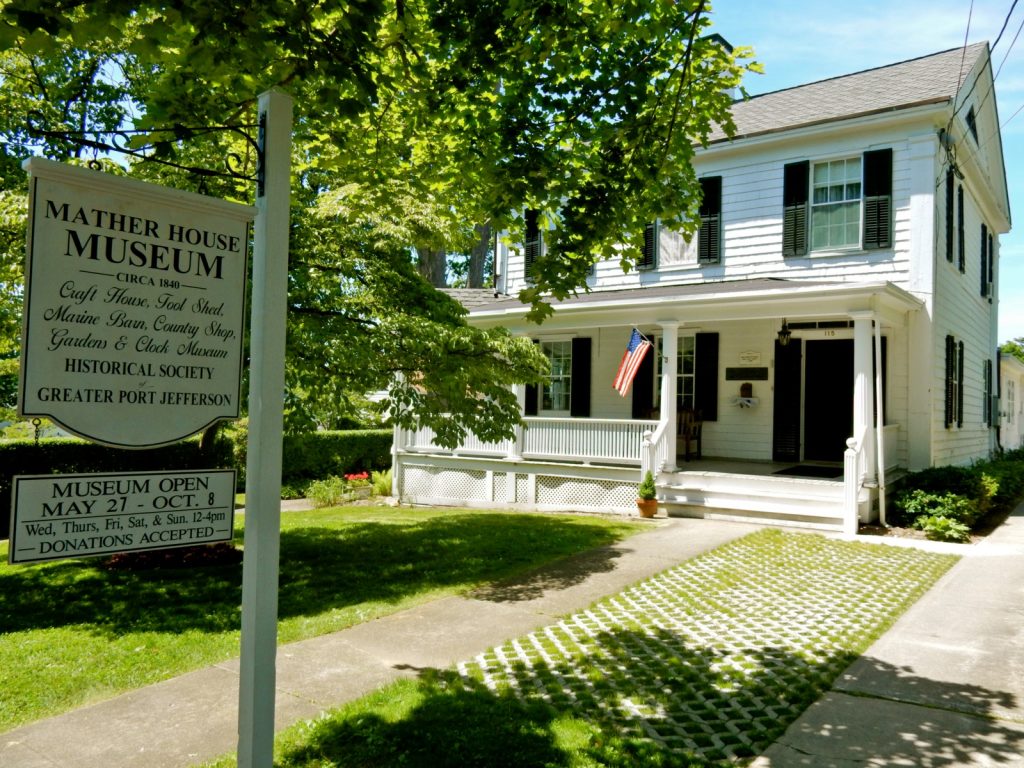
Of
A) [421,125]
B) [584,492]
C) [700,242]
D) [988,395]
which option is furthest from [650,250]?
[988,395]

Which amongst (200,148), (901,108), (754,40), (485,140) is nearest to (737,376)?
(901,108)

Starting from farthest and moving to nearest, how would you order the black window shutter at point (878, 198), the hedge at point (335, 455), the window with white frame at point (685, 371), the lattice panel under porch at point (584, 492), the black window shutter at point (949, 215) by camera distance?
the hedge at point (335, 455)
the window with white frame at point (685, 371)
the black window shutter at point (949, 215)
the lattice panel under porch at point (584, 492)
the black window shutter at point (878, 198)

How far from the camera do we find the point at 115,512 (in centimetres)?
260

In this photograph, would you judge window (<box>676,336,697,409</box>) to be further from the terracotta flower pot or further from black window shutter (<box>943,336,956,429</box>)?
black window shutter (<box>943,336,956,429</box>)

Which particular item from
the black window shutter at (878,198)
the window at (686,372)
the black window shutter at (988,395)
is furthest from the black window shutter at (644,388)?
the black window shutter at (988,395)

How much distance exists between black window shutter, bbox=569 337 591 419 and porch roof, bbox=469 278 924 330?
125 cm

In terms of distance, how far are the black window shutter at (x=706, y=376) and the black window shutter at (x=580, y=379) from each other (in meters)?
2.28

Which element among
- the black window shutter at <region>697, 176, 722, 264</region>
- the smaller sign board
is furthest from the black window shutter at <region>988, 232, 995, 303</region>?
the smaller sign board

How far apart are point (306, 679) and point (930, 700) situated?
156 inches

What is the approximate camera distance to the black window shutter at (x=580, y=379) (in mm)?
15516

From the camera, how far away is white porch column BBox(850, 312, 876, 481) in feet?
34.8

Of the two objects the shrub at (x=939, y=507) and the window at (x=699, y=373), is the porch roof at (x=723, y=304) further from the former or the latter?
the shrub at (x=939, y=507)

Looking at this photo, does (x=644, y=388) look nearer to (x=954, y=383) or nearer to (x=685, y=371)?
(x=685, y=371)

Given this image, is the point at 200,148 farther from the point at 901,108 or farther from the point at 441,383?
the point at 901,108
